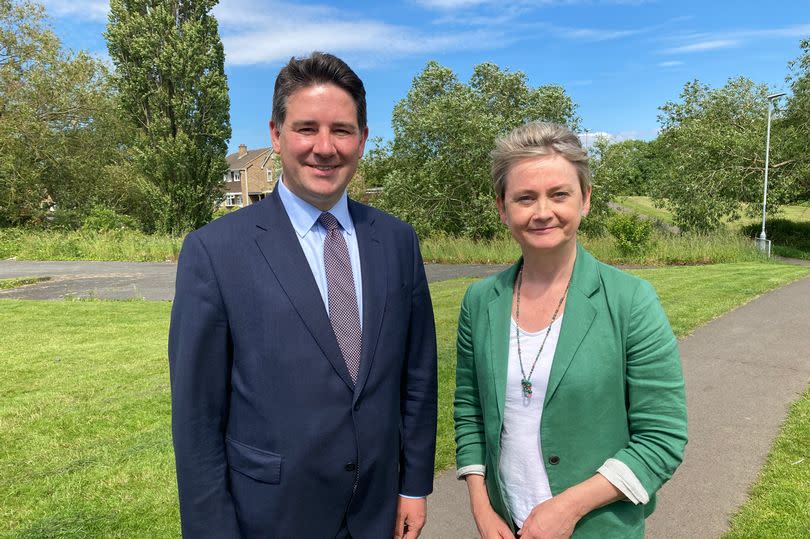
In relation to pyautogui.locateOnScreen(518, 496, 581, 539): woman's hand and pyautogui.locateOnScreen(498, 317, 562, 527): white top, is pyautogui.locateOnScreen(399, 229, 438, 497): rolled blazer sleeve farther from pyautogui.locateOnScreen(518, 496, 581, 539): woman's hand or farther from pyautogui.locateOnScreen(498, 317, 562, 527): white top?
pyautogui.locateOnScreen(518, 496, 581, 539): woman's hand

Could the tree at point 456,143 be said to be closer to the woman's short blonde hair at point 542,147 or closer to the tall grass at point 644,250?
the tall grass at point 644,250

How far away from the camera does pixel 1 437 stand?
4.95 metres

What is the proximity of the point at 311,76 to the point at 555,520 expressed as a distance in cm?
155

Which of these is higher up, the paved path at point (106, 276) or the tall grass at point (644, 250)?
the tall grass at point (644, 250)

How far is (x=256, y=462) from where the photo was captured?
168 cm

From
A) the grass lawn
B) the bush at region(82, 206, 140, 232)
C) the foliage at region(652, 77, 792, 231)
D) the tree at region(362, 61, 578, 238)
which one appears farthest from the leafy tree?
the bush at region(82, 206, 140, 232)

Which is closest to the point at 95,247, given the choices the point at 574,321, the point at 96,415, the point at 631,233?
the point at 631,233

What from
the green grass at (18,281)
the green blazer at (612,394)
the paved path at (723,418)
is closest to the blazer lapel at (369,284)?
the green blazer at (612,394)

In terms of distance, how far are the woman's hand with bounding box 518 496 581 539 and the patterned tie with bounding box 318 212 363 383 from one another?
26.8 inches

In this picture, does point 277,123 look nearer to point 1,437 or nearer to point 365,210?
point 365,210

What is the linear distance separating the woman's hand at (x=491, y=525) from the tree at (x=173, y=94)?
3004cm

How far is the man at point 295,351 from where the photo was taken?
5.44ft

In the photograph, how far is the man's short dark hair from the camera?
1763 mm

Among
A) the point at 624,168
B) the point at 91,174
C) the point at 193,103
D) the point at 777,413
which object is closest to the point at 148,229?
the point at 91,174
